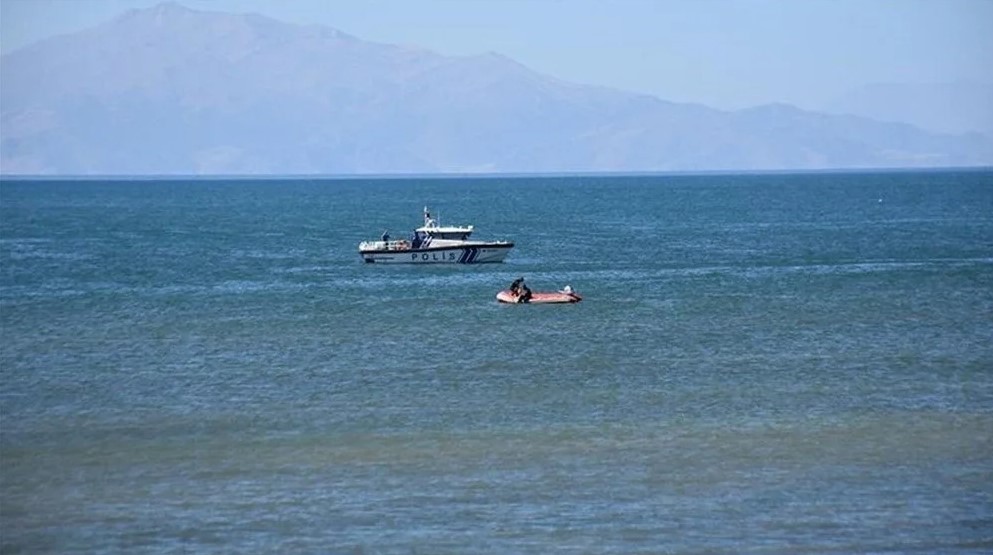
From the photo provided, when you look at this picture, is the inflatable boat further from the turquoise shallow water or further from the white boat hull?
the white boat hull

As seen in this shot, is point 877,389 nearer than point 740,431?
No

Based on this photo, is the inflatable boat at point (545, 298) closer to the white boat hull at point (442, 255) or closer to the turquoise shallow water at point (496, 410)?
the turquoise shallow water at point (496, 410)

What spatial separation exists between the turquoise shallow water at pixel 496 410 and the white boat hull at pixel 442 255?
1.00 m

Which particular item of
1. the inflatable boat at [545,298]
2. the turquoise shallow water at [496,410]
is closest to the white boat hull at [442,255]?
the turquoise shallow water at [496,410]

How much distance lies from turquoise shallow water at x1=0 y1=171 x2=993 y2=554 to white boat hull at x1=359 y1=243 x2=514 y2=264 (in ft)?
3.30

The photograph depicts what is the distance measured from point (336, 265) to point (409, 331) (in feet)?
101

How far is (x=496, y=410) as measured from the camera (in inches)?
1624

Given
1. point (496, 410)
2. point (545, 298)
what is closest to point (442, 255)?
point (545, 298)

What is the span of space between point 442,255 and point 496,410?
1772 inches

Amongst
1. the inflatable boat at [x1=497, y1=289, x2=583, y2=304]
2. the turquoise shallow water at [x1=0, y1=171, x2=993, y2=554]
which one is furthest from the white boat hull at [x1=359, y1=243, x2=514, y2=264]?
the inflatable boat at [x1=497, y1=289, x2=583, y2=304]

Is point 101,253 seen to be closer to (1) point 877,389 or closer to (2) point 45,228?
(2) point 45,228

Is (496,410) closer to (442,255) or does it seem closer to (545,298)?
(545,298)

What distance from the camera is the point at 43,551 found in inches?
1138

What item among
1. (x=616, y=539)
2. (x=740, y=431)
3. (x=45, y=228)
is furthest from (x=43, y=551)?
(x=45, y=228)
